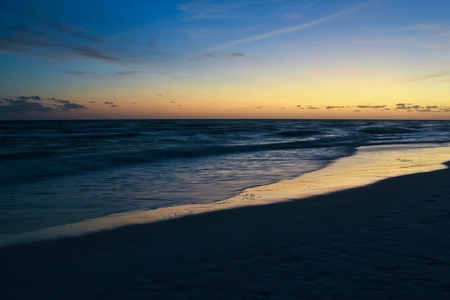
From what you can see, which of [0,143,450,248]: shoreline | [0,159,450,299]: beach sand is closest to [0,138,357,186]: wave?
[0,143,450,248]: shoreline

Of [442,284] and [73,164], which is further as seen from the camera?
[73,164]

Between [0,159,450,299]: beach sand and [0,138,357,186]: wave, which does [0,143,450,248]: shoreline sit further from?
[0,138,357,186]: wave

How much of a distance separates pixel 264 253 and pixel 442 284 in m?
1.52

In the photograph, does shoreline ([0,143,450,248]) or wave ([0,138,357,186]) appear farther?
wave ([0,138,357,186])

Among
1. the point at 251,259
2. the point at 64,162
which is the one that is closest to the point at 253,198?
the point at 251,259

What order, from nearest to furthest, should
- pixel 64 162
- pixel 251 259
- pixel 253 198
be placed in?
pixel 251 259
pixel 253 198
pixel 64 162

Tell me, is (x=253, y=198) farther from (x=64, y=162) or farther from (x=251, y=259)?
(x=64, y=162)

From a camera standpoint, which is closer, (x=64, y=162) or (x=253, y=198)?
(x=253, y=198)

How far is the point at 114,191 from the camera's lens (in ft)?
24.4

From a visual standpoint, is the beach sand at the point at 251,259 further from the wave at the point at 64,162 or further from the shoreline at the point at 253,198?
the wave at the point at 64,162

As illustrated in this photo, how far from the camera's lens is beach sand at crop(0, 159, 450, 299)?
2674 millimetres

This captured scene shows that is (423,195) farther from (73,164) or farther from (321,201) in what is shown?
(73,164)

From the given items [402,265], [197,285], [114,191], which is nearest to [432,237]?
[402,265]

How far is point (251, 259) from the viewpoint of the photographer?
3.26 m
